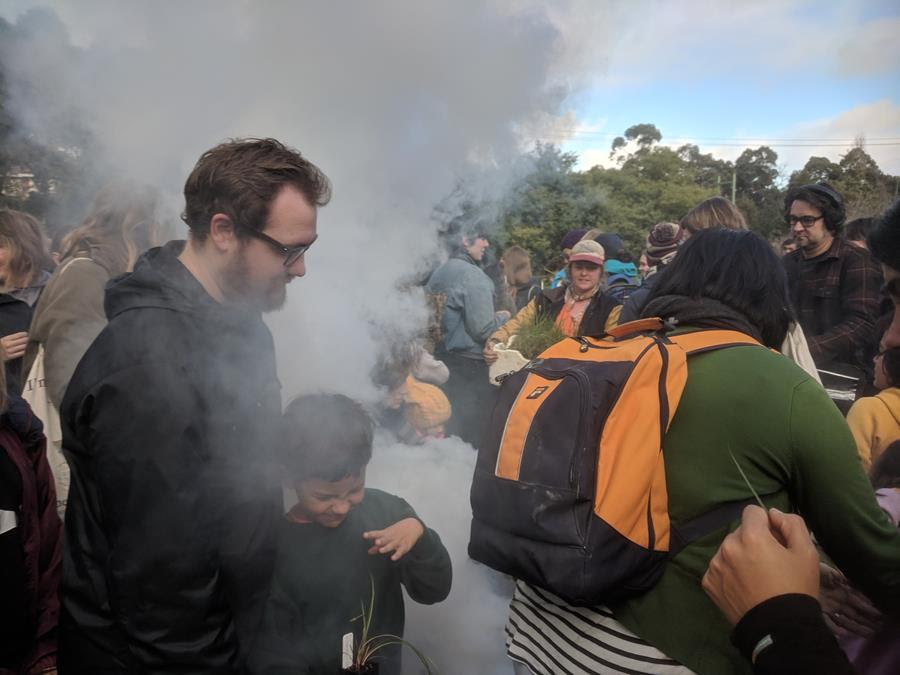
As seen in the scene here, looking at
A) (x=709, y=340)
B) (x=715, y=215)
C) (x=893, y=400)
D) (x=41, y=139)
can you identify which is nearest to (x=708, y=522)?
(x=709, y=340)

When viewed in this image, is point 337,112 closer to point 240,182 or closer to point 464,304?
point 240,182

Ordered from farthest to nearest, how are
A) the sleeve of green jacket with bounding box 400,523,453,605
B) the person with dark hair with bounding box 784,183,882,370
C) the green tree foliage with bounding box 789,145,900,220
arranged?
the green tree foliage with bounding box 789,145,900,220 → the person with dark hair with bounding box 784,183,882,370 → the sleeve of green jacket with bounding box 400,523,453,605

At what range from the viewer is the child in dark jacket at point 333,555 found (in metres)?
1.85

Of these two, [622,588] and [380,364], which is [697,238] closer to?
[622,588]

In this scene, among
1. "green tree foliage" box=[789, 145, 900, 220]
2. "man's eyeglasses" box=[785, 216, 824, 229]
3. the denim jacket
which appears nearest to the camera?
"man's eyeglasses" box=[785, 216, 824, 229]

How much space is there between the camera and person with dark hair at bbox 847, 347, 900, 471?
2.06m

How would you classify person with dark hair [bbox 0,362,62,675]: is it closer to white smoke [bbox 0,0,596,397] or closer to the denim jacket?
white smoke [bbox 0,0,596,397]

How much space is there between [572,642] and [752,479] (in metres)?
0.62

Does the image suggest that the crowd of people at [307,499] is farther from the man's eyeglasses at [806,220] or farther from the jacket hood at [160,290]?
the man's eyeglasses at [806,220]

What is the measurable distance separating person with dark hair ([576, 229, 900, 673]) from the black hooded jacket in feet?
3.00

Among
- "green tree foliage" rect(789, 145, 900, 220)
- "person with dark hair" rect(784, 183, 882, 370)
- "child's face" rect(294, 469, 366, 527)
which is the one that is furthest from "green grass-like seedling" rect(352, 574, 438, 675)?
"green tree foliage" rect(789, 145, 900, 220)

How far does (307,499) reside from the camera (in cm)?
190

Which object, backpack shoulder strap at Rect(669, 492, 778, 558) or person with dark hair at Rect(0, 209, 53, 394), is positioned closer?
backpack shoulder strap at Rect(669, 492, 778, 558)

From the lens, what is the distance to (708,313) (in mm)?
1546
